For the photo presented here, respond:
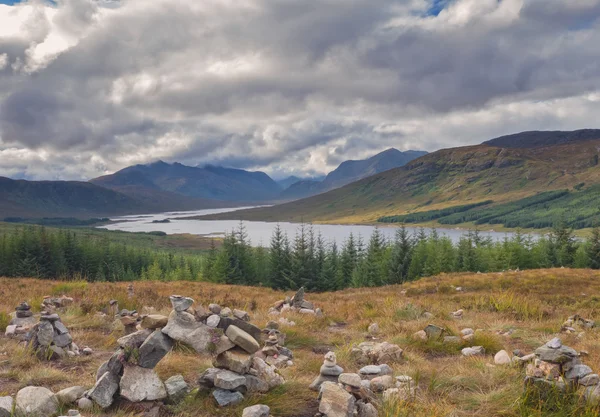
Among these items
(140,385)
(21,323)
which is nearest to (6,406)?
(140,385)

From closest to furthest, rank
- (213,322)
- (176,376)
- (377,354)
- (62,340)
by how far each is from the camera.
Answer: (176,376)
(213,322)
(62,340)
(377,354)

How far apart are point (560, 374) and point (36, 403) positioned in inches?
340

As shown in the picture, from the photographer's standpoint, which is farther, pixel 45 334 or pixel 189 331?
pixel 45 334

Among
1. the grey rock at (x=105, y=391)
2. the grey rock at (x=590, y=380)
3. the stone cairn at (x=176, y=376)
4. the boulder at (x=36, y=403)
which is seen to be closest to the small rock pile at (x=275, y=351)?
the stone cairn at (x=176, y=376)

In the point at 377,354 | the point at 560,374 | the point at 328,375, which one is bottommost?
the point at 377,354

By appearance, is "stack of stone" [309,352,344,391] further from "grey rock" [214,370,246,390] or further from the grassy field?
"grey rock" [214,370,246,390]

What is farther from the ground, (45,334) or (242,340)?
(242,340)

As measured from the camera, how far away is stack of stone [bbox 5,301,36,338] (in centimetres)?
1001

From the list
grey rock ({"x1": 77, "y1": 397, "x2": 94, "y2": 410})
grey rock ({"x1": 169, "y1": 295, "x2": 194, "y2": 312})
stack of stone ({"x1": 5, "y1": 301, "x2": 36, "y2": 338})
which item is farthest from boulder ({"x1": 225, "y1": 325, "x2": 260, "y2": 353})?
stack of stone ({"x1": 5, "y1": 301, "x2": 36, "y2": 338})

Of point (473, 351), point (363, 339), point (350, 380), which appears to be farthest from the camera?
point (363, 339)

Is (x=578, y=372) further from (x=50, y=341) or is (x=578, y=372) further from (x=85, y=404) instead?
(x=50, y=341)

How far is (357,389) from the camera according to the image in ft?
20.8

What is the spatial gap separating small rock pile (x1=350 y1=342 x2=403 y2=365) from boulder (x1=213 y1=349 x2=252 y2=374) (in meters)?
3.36

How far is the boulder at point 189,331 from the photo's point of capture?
6.85 m
